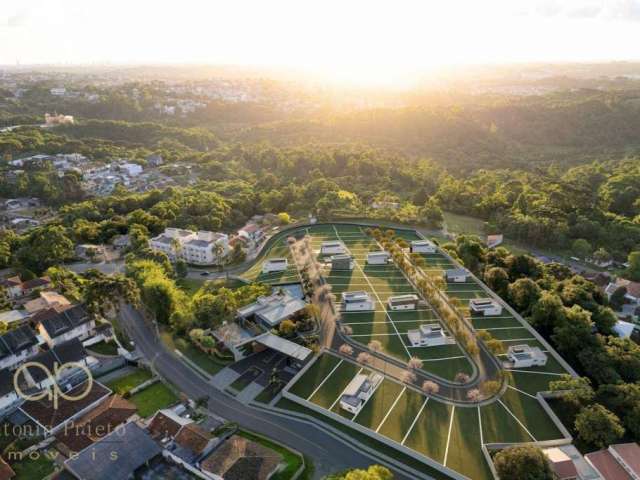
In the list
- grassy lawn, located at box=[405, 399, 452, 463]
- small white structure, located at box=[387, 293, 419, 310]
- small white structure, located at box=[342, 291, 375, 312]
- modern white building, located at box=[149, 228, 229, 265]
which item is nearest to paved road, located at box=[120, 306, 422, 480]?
grassy lawn, located at box=[405, 399, 452, 463]

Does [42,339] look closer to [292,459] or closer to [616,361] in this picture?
[292,459]

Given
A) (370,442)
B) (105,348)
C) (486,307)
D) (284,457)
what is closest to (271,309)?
(105,348)

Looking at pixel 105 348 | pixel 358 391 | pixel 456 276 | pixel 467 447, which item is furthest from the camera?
pixel 456 276

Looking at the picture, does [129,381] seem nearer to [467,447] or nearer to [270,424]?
[270,424]

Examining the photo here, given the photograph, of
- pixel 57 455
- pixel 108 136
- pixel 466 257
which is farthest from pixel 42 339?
pixel 108 136

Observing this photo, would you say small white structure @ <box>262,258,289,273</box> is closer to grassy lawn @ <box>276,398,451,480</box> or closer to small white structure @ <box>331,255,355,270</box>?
small white structure @ <box>331,255,355,270</box>

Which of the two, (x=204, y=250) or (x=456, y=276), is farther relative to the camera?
(x=204, y=250)

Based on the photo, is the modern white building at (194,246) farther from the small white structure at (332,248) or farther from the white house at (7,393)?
the white house at (7,393)
